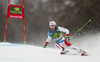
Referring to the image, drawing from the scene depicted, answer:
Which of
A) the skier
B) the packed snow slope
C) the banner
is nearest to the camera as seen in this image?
the packed snow slope

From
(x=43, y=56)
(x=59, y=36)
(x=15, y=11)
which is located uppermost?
(x=15, y=11)

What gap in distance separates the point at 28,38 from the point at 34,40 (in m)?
0.38

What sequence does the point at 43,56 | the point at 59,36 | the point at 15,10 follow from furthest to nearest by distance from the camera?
the point at 15,10, the point at 59,36, the point at 43,56

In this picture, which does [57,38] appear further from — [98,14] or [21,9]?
[21,9]

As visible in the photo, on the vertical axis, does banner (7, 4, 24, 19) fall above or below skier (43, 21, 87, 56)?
above

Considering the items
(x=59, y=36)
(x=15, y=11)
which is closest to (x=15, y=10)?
(x=15, y=11)

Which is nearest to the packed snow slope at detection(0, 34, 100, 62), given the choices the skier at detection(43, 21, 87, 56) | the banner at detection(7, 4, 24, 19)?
the skier at detection(43, 21, 87, 56)

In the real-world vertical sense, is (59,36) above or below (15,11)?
below

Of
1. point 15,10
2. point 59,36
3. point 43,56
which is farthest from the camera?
point 15,10

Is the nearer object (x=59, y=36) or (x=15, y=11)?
(x=59, y=36)

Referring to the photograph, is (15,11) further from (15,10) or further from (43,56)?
(43,56)

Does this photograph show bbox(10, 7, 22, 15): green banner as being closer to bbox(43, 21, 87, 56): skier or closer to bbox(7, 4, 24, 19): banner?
bbox(7, 4, 24, 19): banner

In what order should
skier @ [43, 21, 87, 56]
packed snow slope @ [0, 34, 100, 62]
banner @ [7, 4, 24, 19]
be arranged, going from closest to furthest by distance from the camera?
packed snow slope @ [0, 34, 100, 62], skier @ [43, 21, 87, 56], banner @ [7, 4, 24, 19]

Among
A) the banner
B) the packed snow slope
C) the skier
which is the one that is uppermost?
the banner
